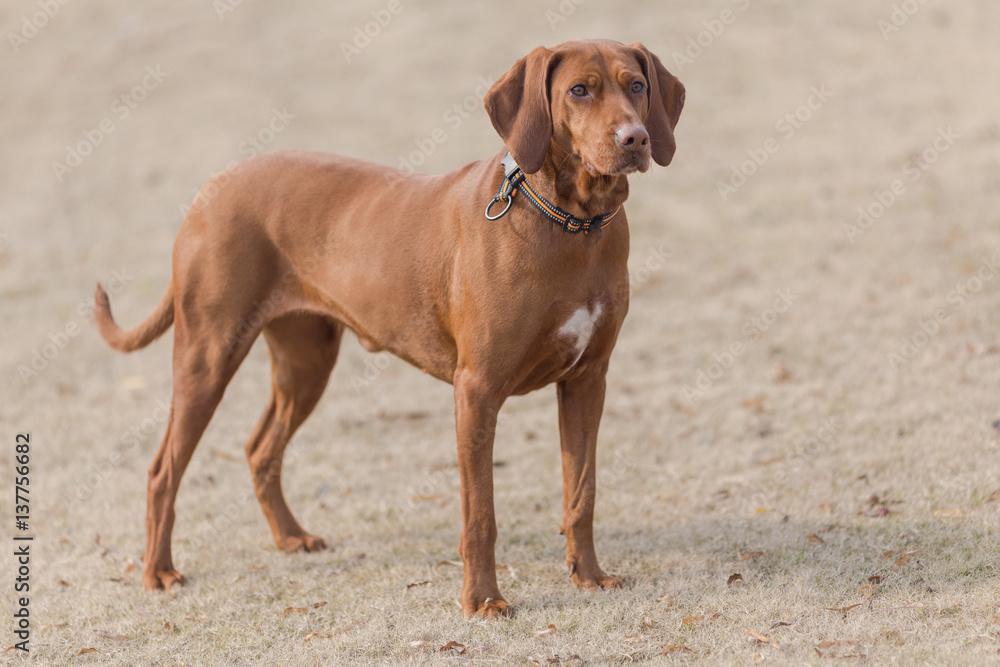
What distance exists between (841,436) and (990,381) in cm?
123

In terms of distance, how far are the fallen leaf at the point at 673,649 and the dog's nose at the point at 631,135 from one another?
6.22ft

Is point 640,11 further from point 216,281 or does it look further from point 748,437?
point 216,281

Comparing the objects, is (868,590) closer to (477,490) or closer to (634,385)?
(477,490)

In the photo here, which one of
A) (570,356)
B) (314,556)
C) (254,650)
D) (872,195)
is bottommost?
(872,195)

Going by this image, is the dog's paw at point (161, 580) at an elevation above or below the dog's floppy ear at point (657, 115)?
below

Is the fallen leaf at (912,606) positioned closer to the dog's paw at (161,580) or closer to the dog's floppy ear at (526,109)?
the dog's floppy ear at (526,109)

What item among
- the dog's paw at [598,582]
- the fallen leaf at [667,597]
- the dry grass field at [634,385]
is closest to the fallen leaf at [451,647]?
the dry grass field at [634,385]

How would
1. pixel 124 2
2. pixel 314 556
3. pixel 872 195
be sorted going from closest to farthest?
pixel 314 556 < pixel 872 195 < pixel 124 2

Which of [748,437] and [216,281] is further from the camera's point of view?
[748,437]

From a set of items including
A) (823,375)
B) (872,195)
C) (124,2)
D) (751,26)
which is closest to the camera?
(823,375)

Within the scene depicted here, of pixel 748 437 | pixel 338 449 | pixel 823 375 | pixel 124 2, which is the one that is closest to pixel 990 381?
pixel 823 375

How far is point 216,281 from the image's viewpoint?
4484mm

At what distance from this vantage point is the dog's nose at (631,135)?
3.38m

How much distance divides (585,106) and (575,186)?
324 mm
